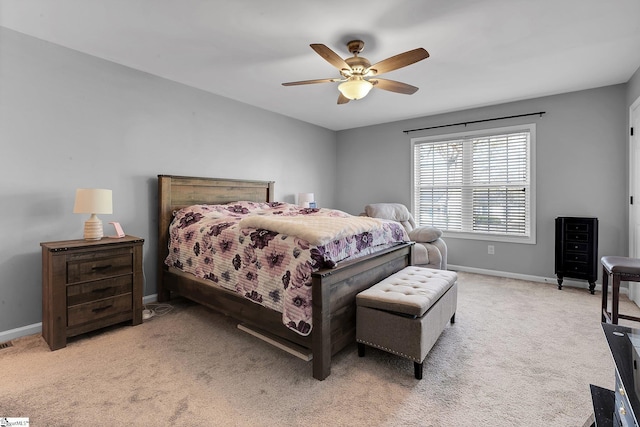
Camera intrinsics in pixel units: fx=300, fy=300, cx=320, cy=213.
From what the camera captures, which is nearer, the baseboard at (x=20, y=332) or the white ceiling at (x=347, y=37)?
the white ceiling at (x=347, y=37)

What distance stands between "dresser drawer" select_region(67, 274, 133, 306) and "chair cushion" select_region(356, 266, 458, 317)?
6.60 ft

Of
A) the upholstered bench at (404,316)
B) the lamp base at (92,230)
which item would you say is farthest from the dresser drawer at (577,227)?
the lamp base at (92,230)

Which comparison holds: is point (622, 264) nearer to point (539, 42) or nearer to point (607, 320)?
point (607, 320)

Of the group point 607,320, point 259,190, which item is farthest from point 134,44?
point 607,320

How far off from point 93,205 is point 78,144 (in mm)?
719

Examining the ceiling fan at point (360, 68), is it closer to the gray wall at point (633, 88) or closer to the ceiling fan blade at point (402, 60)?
the ceiling fan blade at point (402, 60)

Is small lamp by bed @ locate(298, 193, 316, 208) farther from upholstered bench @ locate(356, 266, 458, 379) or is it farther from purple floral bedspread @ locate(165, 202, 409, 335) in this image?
upholstered bench @ locate(356, 266, 458, 379)

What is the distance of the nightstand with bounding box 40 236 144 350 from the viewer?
223cm

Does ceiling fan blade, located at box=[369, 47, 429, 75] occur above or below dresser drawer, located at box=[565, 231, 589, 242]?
above

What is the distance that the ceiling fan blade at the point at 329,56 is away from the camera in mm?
1977

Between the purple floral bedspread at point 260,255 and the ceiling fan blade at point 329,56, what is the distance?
1271 millimetres

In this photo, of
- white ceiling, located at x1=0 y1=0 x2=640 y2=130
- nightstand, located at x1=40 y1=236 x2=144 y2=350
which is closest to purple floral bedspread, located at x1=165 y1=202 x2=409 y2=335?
nightstand, located at x1=40 y1=236 x2=144 y2=350

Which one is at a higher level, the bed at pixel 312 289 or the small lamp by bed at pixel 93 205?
the small lamp by bed at pixel 93 205

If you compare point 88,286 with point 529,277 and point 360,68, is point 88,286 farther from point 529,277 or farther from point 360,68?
point 529,277
